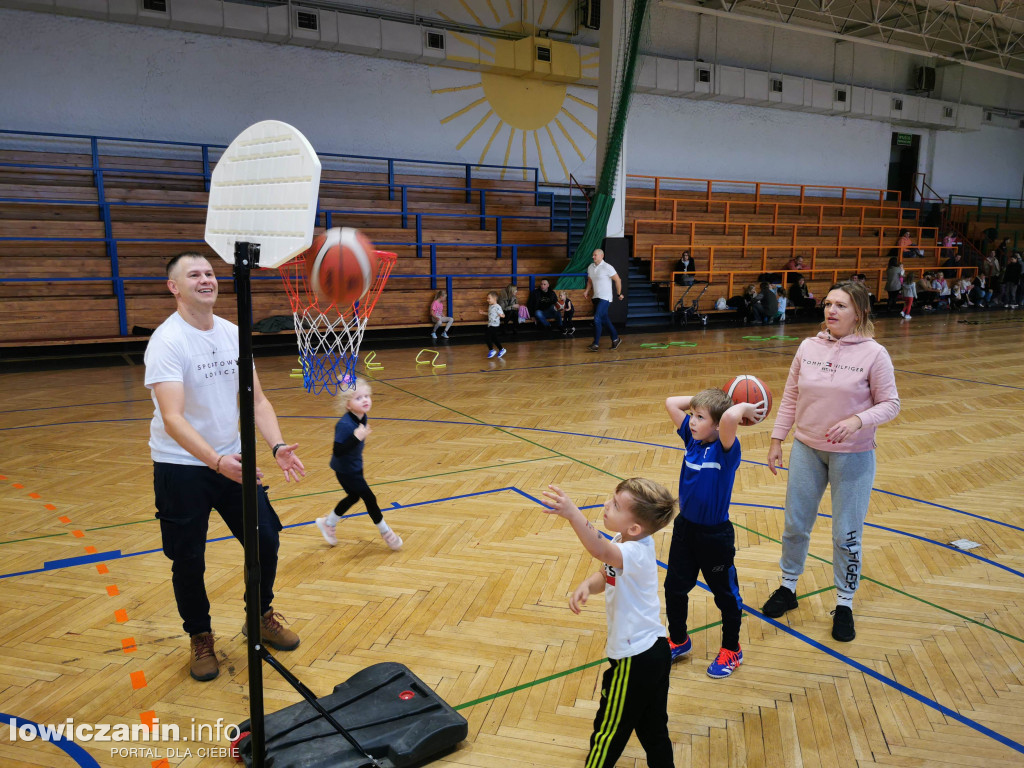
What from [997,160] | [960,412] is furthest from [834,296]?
[997,160]

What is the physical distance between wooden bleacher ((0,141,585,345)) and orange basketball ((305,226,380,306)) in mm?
9044

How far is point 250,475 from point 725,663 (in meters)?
2.13

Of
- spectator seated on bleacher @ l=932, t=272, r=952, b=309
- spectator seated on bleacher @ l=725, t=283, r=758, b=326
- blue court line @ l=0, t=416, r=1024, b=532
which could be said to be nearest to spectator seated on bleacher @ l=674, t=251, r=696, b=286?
spectator seated on bleacher @ l=725, t=283, r=758, b=326

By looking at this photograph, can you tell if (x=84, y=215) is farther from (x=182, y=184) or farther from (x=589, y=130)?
(x=589, y=130)

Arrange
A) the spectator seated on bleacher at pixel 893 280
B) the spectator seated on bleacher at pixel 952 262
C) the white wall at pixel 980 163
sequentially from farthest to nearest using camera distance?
→ the white wall at pixel 980 163 → the spectator seated on bleacher at pixel 952 262 → the spectator seated on bleacher at pixel 893 280

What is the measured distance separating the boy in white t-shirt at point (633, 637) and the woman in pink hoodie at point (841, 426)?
128 centimetres

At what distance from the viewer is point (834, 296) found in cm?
335

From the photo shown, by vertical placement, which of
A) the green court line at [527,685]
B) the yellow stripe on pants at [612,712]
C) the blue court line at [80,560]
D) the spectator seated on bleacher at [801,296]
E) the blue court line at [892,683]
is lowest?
the blue court line at [80,560]

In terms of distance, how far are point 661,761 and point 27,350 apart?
11.9 meters

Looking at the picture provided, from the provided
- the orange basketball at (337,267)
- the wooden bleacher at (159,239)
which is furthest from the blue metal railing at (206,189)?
the orange basketball at (337,267)

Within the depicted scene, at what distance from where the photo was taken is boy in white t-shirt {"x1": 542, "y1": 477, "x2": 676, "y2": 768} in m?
2.33

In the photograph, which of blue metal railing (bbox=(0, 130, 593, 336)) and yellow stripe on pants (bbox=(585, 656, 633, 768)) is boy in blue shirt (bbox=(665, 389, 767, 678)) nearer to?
yellow stripe on pants (bbox=(585, 656, 633, 768))

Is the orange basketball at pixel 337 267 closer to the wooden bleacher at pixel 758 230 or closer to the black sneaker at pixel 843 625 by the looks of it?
the black sneaker at pixel 843 625

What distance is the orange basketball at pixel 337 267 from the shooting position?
3293 mm
